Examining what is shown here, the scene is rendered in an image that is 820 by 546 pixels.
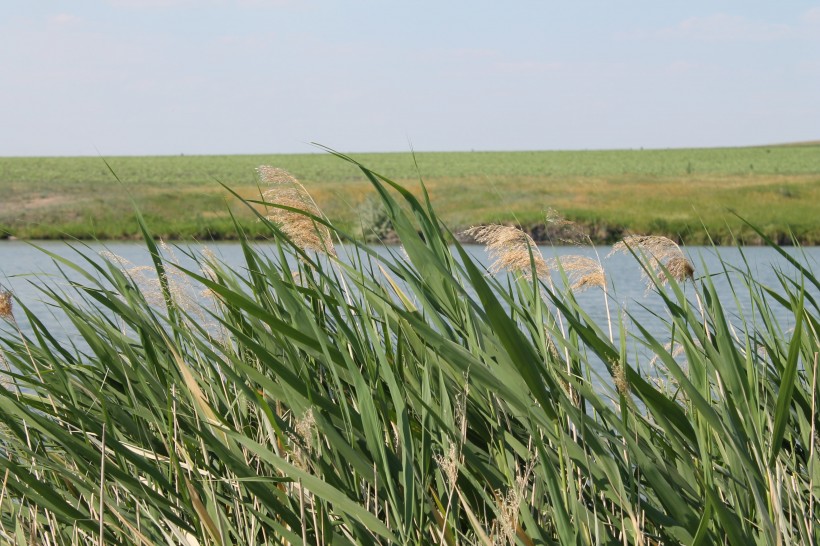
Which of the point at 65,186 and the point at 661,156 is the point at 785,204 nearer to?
the point at 65,186

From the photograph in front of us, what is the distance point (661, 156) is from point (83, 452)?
63650 mm

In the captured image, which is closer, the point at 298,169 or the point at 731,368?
the point at 731,368

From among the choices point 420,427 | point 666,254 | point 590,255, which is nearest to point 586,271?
point 666,254

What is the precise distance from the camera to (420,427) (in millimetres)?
1955

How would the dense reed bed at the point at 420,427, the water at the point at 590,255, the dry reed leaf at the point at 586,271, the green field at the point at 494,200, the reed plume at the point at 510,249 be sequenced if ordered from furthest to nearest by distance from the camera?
the green field at the point at 494,200
the water at the point at 590,255
the dry reed leaf at the point at 586,271
the reed plume at the point at 510,249
the dense reed bed at the point at 420,427

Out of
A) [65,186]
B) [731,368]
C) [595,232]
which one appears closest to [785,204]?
[595,232]

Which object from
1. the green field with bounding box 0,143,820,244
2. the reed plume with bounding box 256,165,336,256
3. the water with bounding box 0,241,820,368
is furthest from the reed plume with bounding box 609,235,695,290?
the green field with bounding box 0,143,820,244

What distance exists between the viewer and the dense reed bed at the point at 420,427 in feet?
5.41

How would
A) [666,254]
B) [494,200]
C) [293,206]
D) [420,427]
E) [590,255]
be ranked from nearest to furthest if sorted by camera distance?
[420,427] → [293,206] → [666,254] → [590,255] → [494,200]

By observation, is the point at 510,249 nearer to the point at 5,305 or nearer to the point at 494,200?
the point at 5,305

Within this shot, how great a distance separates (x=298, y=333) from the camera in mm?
1767

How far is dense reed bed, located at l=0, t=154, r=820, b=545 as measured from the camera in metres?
1.65

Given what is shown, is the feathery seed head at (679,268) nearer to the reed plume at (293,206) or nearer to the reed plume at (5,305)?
the reed plume at (293,206)

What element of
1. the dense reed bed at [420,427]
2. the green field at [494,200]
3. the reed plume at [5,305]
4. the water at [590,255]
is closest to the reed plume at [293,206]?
the dense reed bed at [420,427]
